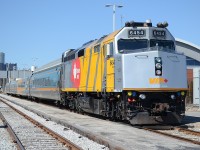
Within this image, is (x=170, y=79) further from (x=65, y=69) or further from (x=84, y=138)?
(x=65, y=69)

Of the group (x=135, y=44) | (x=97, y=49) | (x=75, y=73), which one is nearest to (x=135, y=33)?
(x=135, y=44)

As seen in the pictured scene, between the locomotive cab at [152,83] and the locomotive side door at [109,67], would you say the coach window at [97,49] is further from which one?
the locomotive cab at [152,83]

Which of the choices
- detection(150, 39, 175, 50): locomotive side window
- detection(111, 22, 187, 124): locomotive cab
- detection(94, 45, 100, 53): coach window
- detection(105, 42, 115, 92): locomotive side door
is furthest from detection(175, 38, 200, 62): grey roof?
detection(111, 22, 187, 124): locomotive cab

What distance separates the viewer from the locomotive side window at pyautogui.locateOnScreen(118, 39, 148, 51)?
14750 millimetres

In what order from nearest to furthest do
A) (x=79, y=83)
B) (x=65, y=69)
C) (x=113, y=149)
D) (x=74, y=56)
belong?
1. (x=113, y=149)
2. (x=79, y=83)
3. (x=74, y=56)
4. (x=65, y=69)

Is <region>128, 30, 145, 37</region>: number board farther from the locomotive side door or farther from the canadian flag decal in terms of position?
the canadian flag decal

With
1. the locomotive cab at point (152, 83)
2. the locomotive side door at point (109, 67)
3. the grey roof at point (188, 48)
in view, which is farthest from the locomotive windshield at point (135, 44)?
the grey roof at point (188, 48)

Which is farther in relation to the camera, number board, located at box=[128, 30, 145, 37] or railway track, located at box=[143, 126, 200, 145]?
number board, located at box=[128, 30, 145, 37]

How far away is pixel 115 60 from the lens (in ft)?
47.7

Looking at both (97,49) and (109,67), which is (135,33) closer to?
(109,67)

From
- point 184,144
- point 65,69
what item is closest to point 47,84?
point 65,69

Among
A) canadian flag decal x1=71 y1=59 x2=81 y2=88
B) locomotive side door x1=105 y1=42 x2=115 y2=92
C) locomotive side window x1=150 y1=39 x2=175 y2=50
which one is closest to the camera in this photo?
locomotive side door x1=105 y1=42 x2=115 y2=92

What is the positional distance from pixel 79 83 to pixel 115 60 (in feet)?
20.3

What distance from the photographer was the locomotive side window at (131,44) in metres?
14.8
